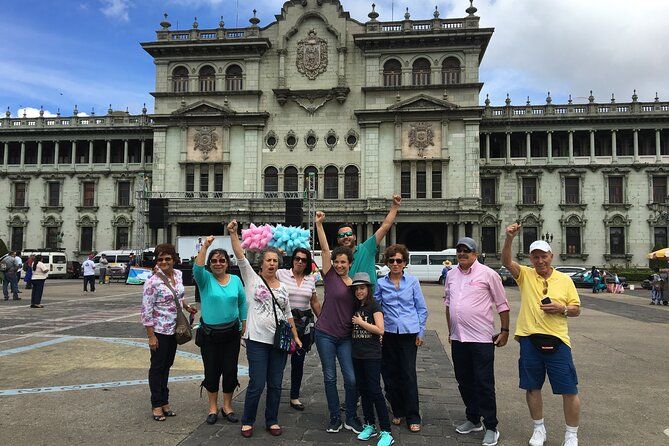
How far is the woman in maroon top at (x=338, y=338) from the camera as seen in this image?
Answer: 17.5 feet

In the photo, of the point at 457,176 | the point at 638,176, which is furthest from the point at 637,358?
the point at 638,176

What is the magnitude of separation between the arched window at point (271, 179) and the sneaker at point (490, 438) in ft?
132

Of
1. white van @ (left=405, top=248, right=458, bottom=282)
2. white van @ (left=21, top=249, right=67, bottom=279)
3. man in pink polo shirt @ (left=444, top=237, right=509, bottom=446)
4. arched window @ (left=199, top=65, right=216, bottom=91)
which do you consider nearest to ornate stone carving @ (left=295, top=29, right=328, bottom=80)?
arched window @ (left=199, top=65, right=216, bottom=91)

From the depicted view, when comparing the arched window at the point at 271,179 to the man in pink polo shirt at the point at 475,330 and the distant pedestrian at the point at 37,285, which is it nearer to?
the distant pedestrian at the point at 37,285

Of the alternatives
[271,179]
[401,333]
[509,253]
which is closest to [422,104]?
[271,179]

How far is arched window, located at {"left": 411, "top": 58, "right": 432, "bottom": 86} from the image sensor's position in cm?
4353

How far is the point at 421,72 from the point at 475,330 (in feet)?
135

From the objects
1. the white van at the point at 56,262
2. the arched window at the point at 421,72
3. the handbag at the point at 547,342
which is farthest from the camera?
the arched window at the point at 421,72

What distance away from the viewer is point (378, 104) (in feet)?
143

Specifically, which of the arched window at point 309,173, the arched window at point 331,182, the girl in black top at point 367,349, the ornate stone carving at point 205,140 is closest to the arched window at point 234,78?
the ornate stone carving at point 205,140

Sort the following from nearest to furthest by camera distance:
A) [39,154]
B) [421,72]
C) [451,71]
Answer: [451,71] → [421,72] → [39,154]

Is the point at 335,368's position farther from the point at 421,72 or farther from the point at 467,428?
the point at 421,72

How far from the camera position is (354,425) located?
533 centimetres

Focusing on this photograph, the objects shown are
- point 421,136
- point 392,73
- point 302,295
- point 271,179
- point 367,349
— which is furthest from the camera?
point 271,179
